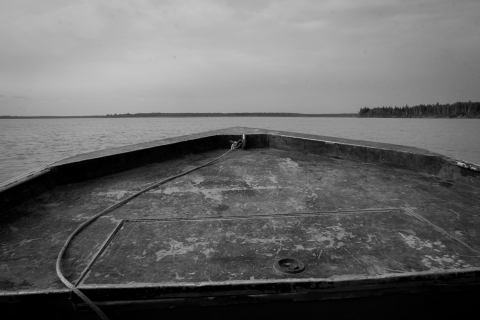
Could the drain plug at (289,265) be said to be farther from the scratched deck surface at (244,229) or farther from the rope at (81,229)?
the rope at (81,229)

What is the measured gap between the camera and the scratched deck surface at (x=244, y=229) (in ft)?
4.25

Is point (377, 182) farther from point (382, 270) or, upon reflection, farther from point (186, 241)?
point (186, 241)

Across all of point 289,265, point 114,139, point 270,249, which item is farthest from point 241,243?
point 114,139

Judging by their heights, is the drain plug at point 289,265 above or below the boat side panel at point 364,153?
below

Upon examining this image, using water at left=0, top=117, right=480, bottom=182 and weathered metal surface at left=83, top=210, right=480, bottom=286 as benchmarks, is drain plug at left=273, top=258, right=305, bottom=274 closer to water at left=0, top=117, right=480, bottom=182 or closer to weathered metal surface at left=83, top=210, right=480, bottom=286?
weathered metal surface at left=83, top=210, right=480, bottom=286

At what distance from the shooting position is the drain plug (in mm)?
1263

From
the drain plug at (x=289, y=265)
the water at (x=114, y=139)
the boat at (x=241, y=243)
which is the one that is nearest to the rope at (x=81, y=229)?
the boat at (x=241, y=243)

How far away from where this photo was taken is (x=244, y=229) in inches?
68.3

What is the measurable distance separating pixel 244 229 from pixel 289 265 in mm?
474

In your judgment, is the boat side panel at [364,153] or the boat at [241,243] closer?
the boat at [241,243]

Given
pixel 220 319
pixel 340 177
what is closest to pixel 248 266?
pixel 220 319

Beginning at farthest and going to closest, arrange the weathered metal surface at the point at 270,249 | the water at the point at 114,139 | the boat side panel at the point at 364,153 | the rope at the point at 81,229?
the water at the point at 114,139
the boat side panel at the point at 364,153
the weathered metal surface at the point at 270,249
the rope at the point at 81,229

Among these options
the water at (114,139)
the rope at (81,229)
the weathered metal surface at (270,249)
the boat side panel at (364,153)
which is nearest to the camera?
the rope at (81,229)

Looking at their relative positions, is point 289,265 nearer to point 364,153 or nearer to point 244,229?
point 244,229
